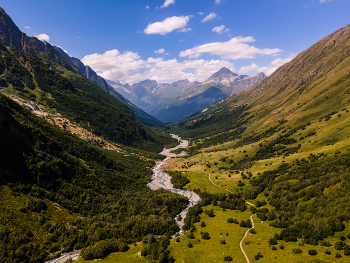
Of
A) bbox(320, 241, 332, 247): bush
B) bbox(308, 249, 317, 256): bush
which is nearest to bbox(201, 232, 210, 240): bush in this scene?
bbox(308, 249, 317, 256): bush

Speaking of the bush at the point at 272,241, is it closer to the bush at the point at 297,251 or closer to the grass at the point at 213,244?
the bush at the point at 297,251

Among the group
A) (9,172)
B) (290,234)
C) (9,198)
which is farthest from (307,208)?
(9,172)

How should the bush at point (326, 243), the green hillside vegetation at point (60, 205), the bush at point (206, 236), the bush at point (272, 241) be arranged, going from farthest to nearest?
the bush at point (206, 236) < the green hillside vegetation at point (60, 205) < the bush at point (272, 241) < the bush at point (326, 243)

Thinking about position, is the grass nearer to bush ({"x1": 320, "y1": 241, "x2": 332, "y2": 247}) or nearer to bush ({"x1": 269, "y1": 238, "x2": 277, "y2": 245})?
bush ({"x1": 269, "y1": 238, "x2": 277, "y2": 245})

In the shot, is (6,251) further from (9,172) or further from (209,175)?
(209,175)

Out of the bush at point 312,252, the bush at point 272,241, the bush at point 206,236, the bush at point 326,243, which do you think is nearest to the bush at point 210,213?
the bush at point 206,236

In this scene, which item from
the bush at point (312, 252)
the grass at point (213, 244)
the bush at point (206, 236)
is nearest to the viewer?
the bush at point (312, 252)

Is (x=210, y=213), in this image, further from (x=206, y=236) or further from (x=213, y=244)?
(x=213, y=244)

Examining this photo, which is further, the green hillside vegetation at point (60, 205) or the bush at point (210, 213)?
the bush at point (210, 213)
